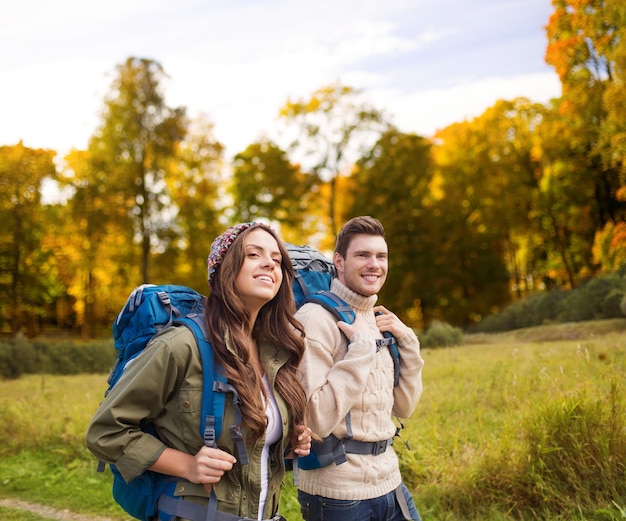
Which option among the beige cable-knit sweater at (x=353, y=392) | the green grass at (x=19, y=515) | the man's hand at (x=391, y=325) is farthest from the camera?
the green grass at (x=19, y=515)

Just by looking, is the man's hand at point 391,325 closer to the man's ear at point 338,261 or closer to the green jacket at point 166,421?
the man's ear at point 338,261

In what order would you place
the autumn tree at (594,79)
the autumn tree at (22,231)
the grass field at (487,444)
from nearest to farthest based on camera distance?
the grass field at (487,444) < the autumn tree at (594,79) < the autumn tree at (22,231)

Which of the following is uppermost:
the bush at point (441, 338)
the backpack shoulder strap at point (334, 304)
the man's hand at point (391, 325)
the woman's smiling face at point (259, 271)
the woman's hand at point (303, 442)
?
the woman's smiling face at point (259, 271)

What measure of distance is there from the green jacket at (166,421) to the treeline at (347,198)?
20.8 m

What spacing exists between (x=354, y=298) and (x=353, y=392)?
1.77ft

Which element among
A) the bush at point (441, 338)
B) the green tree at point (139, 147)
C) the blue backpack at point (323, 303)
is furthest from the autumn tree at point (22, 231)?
the blue backpack at point (323, 303)

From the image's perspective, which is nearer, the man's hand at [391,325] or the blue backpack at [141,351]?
the blue backpack at [141,351]

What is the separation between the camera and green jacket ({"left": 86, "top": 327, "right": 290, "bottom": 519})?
218 cm

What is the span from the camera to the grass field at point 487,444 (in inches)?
191

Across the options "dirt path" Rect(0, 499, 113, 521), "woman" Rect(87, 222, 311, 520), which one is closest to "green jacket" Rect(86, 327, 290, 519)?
"woman" Rect(87, 222, 311, 520)

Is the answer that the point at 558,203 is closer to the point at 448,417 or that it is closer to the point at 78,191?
the point at 78,191

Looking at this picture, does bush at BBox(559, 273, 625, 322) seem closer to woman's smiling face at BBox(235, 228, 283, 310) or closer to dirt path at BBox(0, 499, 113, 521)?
dirt path at BBox(0, 499, 113, 521)

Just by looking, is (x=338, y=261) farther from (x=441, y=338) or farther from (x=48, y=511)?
(x=441, y=338)

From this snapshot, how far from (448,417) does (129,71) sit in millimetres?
24466
